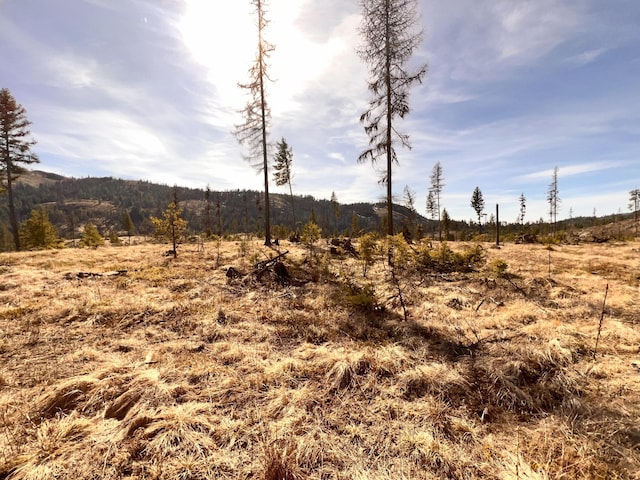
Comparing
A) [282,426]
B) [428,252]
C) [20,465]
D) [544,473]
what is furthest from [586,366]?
[428,252]

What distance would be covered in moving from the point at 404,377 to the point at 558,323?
456 cm

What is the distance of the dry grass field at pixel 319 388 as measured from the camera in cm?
290

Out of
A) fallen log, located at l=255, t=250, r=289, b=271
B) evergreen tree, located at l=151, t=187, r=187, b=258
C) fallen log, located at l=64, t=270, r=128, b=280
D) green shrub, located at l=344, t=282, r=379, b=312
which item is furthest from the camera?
evergreen tree, located at l=151, t=187, r=187, b=258

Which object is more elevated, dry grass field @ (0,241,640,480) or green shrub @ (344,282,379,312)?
green shrub @ (344,282,379,312)

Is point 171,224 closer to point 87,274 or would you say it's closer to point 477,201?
point 87,274

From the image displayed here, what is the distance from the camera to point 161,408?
3.66 metres

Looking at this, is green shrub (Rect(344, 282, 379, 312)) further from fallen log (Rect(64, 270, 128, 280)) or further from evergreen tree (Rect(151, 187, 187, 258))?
evergreen tree (Rect(151, 187, 187, 258))

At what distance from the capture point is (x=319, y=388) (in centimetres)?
425

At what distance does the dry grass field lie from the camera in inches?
114

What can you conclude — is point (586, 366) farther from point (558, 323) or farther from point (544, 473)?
point (544, 473)

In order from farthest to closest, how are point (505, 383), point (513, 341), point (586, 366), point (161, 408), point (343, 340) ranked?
point (343, 340), point (513, 341), point (586, 366), point (505, 383), point (161, 408)

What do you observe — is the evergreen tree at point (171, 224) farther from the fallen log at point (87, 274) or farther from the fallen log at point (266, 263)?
the fallen log at point (266, 263)

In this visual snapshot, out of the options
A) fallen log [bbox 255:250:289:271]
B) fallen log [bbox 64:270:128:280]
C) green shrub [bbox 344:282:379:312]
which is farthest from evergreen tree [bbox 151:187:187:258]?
green shrub [bbox 344:282:379:312]

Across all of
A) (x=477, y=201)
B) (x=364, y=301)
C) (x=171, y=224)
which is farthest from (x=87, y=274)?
(x=477, y=201)
